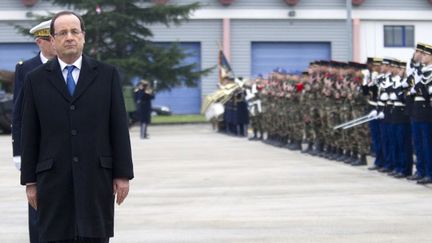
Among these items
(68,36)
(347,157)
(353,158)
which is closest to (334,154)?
(347,157)

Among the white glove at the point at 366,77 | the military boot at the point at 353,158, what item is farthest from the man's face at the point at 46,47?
the military boot at the point at 353,158

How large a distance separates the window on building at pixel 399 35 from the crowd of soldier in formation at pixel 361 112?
3332 centimetres

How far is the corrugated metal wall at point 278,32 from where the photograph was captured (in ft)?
200

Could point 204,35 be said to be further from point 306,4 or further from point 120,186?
point 120,186

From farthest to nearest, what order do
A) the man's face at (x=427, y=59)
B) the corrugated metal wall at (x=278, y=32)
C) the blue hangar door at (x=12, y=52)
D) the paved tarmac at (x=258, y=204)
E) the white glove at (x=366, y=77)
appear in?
the corrugated metal wall at (x=278, y=32)
the blue hangar door at (x=12, y=52)
the white glove at (x=366, y=77)
the man's face at (x=427, y=59)
the paved tarmac at (x=258, y=204)

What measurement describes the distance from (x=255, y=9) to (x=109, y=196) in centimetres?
5404

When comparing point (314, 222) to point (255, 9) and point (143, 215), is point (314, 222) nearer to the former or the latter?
point (143, 215)

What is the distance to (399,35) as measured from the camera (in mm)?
62188

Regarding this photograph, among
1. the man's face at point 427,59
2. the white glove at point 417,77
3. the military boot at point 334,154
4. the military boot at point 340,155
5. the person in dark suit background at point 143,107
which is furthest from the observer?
the person in dark suit background at point 143,107

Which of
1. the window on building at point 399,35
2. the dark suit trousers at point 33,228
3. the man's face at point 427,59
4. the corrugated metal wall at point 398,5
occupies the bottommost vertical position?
the dark suit trousers at point 33,228

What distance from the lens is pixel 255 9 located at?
60.7 metres

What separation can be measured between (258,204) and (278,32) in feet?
155

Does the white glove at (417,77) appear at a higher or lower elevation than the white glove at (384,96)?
higher

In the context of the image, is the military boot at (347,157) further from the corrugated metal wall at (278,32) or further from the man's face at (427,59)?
the corrugated metal wall at (278,32)
